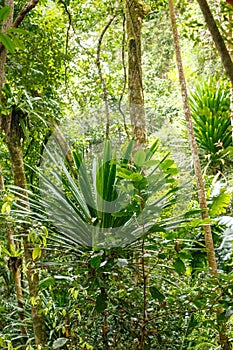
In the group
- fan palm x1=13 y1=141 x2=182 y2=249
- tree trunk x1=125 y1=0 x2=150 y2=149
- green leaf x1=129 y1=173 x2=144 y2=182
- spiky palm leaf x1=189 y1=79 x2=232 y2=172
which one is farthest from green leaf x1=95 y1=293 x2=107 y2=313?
spiky palm leaf x1=189 y1=79 x2=232 y2=172

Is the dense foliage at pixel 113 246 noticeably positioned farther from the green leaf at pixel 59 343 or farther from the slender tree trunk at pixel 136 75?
the slender tree trunk at pixel 136 75

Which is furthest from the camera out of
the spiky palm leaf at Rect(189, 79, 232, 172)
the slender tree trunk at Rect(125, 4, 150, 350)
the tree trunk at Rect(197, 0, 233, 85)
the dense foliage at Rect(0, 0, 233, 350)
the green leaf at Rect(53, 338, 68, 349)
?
the spiky palm leaf at Rect(189, 79, 232, 172)

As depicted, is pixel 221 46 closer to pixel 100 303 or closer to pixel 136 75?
pixel 100 303

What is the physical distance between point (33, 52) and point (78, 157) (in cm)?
102

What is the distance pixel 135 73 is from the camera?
8.51 ft

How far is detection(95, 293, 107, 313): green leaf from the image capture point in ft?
5.19

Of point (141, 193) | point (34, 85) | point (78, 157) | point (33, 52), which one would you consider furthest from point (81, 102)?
point (141, 193)

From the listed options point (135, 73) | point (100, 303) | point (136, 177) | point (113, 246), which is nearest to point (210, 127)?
point (135, 73)

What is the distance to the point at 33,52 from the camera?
9.05 ft

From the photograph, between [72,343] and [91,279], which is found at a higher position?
[91,279]

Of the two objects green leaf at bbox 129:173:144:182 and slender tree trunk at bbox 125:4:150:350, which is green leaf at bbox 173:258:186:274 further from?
slender tree trunk at bbox 125:4:150:350

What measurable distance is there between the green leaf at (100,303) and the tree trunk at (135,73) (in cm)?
106

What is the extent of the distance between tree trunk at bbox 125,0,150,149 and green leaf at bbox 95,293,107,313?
1.06 metres

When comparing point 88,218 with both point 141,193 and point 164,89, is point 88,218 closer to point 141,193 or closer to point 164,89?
point 141,193
